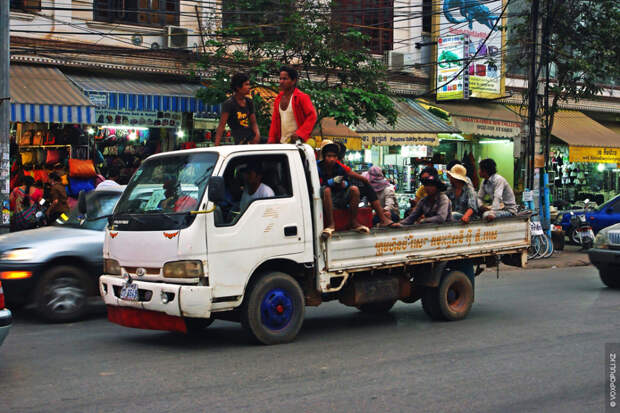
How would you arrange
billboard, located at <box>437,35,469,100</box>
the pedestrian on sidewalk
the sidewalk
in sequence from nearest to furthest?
1. the pedestrian on sidewalk
2. the sidewalk
3. billboard, located at <box>437,35,469,100</box>

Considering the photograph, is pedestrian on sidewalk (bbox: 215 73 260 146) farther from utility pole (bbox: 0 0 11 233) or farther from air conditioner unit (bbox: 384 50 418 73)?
air conditioner unit (bbox: 384 50 418 73)

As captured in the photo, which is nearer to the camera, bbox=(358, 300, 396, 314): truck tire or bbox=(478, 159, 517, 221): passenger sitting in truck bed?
bbox=(358, 300, 396, 314): truck tire

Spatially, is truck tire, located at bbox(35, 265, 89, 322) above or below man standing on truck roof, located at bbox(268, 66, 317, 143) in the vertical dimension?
below

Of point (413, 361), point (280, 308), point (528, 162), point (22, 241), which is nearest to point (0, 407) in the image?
point (280, 308)

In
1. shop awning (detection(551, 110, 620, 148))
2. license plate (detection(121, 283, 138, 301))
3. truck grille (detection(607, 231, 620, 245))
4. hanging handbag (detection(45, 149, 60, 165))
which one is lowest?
license plate (detection(121, 283, 138, 301))

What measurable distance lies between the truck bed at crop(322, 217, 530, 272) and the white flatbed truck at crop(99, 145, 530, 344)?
0.05 feet

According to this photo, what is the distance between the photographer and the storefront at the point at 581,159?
24.8 m

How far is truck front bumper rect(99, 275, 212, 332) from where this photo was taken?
6727mm

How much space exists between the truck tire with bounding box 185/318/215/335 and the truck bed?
5.27 feet

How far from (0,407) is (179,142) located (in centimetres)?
1399

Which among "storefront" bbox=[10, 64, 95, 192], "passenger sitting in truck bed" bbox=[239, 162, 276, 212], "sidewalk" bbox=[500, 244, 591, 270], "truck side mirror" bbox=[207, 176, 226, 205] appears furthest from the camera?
"sidewalk" bbox=[500, 244, 591, 270]

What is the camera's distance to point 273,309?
736 centimetres

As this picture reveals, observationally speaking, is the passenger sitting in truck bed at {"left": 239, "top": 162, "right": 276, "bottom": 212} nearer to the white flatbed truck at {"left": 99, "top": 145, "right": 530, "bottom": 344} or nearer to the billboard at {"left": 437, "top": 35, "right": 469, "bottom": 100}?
the white flatbed truck at {"left": 99, "top": 145, "right": 530, "bottom": 344}

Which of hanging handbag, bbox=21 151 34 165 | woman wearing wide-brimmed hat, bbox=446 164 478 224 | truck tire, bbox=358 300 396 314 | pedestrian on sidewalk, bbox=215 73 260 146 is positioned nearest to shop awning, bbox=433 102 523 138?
hanging handbag, bbox=21 151 34 165
